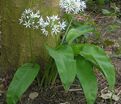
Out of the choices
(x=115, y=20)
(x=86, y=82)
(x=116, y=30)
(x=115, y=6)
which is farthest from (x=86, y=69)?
(x=115, y=6)

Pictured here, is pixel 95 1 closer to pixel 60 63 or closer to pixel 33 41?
pixel 33 41

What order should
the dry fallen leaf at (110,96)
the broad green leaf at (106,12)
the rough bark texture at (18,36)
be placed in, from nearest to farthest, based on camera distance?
the rough bark texture at (18,36) < the dry fallen leaf at (110,96) < the broad green leaf at (106,12)

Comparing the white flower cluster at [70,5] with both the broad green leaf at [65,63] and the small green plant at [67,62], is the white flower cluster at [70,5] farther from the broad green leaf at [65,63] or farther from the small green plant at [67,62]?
the broad green leaf at [65,63]

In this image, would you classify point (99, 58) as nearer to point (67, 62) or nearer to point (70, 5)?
point (67, 62)

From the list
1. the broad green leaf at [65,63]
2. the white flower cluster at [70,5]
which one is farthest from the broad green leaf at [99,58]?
the white flower cluster at [70,5]

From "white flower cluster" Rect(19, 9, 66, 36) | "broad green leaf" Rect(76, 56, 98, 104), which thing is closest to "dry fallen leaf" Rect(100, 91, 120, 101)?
"broad green leaf" Rect(76, 56, 98, 104)

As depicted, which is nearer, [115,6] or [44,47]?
[44,47]
